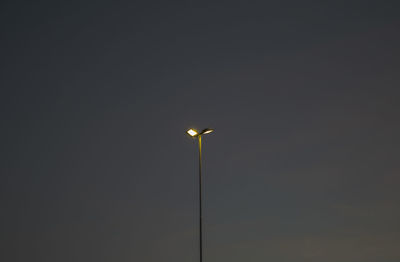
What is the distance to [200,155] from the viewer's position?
28.3m

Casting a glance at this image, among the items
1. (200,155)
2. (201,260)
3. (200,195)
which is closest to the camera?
(201,260)

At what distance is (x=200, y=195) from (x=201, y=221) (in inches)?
64.2

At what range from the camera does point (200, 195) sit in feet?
86.5

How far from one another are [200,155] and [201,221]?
460cm

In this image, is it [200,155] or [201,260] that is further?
[200,155]

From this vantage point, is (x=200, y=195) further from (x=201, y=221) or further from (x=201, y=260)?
(x=201, y=260)

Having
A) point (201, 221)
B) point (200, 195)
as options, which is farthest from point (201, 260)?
point (200, 195)

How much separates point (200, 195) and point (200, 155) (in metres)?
2.98

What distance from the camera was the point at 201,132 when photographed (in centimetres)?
2802

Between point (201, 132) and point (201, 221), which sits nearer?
point (201, 221)

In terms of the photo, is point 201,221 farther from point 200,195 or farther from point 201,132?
point 201,132

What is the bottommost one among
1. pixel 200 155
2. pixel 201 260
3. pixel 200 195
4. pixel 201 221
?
pixel 201 260

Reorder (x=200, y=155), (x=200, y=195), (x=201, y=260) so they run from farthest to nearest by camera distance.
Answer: (x=200, y=155) → (x=200, y=195) → (x=201, y=260)

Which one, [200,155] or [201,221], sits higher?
[200,155]
